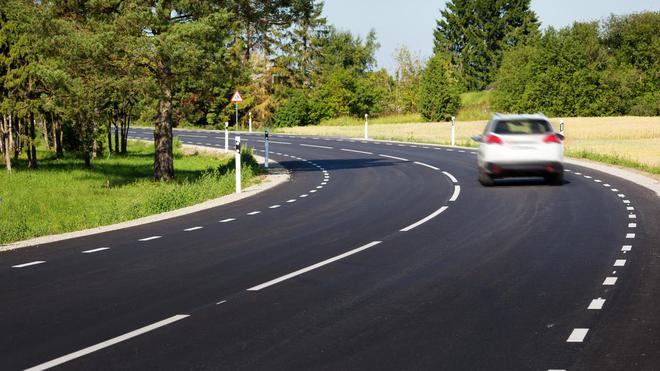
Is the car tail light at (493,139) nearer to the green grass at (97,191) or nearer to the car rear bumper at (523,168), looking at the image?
the car rear bumper at (523,168)

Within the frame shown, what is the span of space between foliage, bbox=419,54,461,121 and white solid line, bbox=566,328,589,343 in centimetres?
7984

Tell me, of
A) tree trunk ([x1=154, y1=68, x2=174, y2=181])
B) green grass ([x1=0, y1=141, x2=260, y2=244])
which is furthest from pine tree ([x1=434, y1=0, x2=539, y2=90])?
tree trunk ([x1=154, y1=68, x2=174, y2=181])

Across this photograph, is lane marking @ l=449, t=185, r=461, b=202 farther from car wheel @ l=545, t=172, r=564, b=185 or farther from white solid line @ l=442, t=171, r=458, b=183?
car wheel @ l=545, t=172, r=564, b=185

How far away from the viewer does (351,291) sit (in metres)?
9.18

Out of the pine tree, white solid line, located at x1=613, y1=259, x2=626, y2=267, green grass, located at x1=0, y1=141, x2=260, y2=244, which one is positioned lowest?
green grass, located at x1=0, y1=141, x2=260, y2=244

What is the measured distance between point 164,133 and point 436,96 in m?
58.8

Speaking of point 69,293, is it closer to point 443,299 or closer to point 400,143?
point 443,299

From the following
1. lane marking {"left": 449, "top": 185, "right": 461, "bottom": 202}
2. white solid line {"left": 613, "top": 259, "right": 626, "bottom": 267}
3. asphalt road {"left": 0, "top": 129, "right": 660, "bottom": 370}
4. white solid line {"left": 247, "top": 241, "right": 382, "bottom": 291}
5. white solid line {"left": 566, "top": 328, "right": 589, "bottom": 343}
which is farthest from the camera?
lane marking {"left": 449, "top": 185, "right": 461, "bottom": 202}

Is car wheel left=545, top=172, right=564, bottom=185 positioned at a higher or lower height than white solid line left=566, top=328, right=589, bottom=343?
lower

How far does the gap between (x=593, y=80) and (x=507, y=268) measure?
3178 inches

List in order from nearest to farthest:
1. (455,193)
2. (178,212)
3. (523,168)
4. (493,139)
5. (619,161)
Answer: (178,212) → (455,193) → (523,168) → (493,139) → (619,161)

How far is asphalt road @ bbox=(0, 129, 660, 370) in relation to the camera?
21.6 feet

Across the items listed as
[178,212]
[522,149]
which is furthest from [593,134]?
[178,212]

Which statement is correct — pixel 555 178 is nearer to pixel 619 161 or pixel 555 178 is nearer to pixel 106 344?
pixel 619 161
